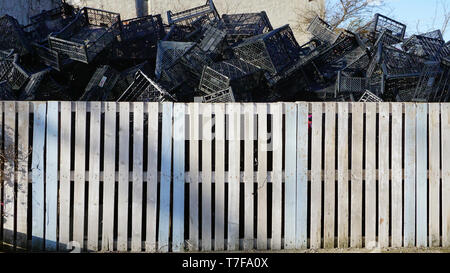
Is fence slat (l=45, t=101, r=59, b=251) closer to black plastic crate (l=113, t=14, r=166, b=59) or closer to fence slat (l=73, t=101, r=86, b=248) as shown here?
fence slat (l=73, t=101, r=86, b=248)

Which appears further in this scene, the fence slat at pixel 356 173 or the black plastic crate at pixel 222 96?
the black plastic crate at pixel 222 96

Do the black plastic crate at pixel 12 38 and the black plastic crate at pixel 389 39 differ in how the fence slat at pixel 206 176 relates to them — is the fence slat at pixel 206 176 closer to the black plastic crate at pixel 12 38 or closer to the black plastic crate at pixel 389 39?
the black plastic crate at pixel 12 38

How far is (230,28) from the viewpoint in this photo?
7.27 metres

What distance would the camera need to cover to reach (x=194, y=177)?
4688 millimetres

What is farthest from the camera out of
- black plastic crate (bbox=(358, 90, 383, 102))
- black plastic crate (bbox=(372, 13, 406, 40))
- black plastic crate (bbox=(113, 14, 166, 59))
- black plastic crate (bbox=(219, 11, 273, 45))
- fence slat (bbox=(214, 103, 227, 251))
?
black plastic crate (bbox=(372, 13, 406, 40))

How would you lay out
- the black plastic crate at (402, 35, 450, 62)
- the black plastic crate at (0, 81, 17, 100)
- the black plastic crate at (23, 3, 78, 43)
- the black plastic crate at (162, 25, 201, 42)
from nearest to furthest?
the black plastic crate at (0, 81, 17, 100), the black plastic crate at (402, 35, 450, 62), the black plastic crate at (23, 3, 78, 43), the black plastic crate at (162, 25, 201, 42)

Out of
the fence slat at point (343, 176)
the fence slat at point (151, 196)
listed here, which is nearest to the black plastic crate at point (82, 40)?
the fence slat at point (151, 196)

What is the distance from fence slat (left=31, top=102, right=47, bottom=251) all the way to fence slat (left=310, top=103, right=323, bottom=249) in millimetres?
2761

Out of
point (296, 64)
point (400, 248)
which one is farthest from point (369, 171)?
point (296, 64)

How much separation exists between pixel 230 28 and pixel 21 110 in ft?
12.1

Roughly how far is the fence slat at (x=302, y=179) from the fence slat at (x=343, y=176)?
35 cm

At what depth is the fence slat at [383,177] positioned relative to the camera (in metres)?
4.81

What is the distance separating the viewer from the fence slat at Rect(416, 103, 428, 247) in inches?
191

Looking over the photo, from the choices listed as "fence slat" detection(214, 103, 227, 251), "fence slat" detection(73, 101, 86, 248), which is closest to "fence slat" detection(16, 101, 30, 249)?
"fence slat" detection(73, 101, 86, 248)
